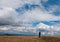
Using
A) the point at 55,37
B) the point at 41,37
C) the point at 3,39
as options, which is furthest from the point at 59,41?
the point at 3,39

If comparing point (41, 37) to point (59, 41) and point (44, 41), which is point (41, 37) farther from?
point (59, 41)

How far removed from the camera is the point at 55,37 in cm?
951

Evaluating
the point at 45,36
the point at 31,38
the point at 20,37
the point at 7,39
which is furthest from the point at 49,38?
the point at 7,39

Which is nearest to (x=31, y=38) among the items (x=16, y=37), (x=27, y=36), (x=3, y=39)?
(x=27, y=36)

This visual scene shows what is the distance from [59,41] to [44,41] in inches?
34.5

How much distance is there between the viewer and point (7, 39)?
963 cm

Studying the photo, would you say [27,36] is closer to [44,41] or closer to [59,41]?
[44,41]

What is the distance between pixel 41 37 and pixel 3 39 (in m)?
2.18

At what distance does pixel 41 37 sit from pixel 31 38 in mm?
581

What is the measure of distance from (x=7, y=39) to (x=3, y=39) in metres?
0.23

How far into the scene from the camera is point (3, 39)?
955 centimetres

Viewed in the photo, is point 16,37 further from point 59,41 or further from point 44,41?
point 59,41

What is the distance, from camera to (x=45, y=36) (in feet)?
31.6

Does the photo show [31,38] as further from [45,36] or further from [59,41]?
[59,41]
